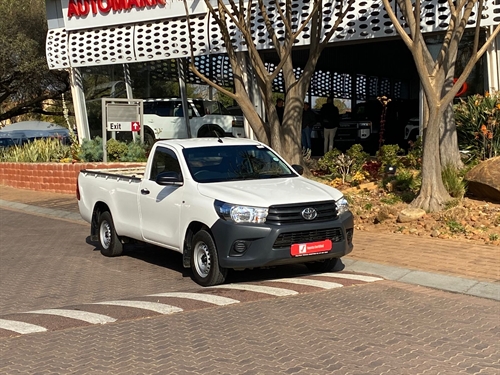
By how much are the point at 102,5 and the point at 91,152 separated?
15.6 feet

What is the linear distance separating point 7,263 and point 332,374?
274 inches

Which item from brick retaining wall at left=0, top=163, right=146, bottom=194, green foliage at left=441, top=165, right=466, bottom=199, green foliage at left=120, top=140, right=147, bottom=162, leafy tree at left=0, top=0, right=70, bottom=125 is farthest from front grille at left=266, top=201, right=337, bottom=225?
leafy tree at left=0, top=0, right=70, bottom=125

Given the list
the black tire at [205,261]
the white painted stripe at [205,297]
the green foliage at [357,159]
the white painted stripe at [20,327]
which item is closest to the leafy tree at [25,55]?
the green foliage at [357,159]

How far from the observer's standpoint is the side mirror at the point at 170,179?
30.2ft

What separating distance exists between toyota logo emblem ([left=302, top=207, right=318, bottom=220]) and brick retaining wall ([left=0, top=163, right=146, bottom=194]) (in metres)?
11.7

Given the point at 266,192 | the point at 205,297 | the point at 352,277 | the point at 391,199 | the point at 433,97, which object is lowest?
the point at 352,277

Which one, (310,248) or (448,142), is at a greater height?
(448,142)

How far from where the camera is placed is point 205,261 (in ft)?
29.0

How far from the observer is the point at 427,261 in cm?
961

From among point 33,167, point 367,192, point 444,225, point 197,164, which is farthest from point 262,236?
point 33,167

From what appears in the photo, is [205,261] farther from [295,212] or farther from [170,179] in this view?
[295,212]

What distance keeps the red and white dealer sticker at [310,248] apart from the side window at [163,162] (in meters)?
2.05

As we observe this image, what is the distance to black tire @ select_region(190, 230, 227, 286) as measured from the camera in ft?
28.1

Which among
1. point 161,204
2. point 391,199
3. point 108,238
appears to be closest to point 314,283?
point 161,204
